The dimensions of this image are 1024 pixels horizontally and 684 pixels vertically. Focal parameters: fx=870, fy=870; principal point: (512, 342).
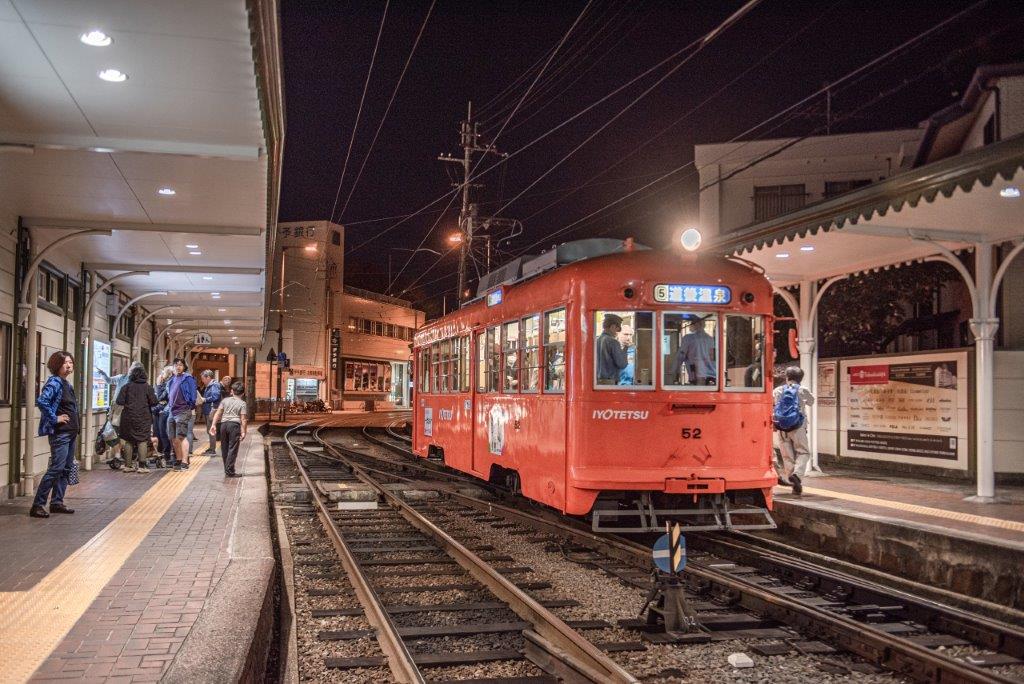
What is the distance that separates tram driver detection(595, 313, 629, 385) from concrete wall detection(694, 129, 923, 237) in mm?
17747

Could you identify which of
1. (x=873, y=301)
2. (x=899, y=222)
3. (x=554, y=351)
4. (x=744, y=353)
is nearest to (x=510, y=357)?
(x=554, y=351)

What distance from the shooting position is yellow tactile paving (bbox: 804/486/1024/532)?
8.58 m

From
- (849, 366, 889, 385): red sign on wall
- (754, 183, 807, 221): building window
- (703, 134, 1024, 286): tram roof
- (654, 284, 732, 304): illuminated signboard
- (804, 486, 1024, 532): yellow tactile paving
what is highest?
(754, 183, 807, 221): building window

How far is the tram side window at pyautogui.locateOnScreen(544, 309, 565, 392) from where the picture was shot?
8570 millimetres

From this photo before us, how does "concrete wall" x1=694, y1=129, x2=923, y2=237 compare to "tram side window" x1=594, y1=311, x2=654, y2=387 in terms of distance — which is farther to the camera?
"concrete wall" x1=694, y1=129, x2=923, y2=237

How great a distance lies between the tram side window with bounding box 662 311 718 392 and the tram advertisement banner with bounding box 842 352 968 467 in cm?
578

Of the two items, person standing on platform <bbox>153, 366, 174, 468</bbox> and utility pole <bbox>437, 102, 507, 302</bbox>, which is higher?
utility pole <bbox>437, 102, 507, 302</bbox>

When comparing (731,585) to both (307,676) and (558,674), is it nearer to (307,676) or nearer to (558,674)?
(558,674)

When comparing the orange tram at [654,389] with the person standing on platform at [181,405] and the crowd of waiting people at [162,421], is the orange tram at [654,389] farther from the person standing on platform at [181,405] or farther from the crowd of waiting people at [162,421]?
the person standing on platform at [181,405]

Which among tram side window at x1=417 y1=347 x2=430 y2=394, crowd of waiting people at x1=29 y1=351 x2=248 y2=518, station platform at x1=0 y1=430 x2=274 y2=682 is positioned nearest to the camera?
station platform at x1=0 y1=430 x2=274 y2=682

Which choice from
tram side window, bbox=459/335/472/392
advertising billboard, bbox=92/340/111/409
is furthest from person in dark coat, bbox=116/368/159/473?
tram side window, bbox=459/335/472/392

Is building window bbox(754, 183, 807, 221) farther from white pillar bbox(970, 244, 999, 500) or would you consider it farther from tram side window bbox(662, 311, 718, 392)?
tram side window bbox(662, 311, 718, 392)

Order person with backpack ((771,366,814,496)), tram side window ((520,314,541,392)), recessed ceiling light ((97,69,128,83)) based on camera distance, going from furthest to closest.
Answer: person with backpack ((771,366,814,496)) < tram side window ((520,314,541,392)) < recessed ceiling light ((97,69,128,83))

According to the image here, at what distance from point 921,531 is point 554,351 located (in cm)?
388
